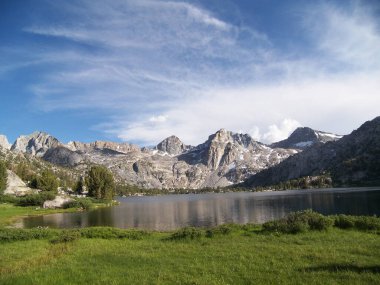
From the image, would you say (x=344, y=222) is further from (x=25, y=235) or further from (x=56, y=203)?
(x=56, y=203)

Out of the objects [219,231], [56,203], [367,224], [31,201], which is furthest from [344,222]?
[31,201]

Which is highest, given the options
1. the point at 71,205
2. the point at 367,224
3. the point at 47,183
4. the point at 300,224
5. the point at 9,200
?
the point at 47,183

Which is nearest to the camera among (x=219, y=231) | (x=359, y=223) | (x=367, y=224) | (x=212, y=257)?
(x=212, y=257)

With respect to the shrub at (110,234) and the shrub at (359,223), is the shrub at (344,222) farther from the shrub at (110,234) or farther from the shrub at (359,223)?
the shrub at (110,234)

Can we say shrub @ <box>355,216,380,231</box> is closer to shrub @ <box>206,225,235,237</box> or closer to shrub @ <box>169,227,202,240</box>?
shrub @ <box>206,225,235,237</box>

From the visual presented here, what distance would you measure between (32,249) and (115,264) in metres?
15.0

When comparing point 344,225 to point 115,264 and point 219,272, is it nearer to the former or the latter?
point 219,272

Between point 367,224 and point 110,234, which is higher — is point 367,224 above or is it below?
above

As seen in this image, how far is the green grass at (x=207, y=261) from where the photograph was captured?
21188 millimetres

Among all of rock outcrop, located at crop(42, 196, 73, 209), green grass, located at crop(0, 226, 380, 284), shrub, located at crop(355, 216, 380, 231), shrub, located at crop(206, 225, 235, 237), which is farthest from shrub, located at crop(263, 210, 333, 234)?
rock outcrop, located at crop(42, 196, 73, 209)

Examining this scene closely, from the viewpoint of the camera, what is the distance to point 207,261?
1041 inches

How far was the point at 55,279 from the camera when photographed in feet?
75.0

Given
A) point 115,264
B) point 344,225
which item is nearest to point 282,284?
point 115,264

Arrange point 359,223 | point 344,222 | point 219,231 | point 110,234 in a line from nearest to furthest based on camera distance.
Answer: point 219,231, point 359,223, point 344,222, point 110,234
